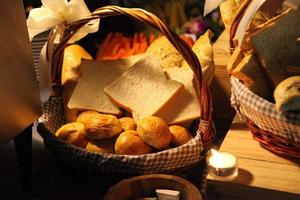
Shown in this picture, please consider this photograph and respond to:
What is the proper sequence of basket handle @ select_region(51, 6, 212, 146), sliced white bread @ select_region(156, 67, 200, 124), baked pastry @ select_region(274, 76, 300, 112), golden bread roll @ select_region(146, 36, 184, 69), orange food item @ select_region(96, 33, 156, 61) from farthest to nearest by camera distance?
orange food item @ select_region(96, 33, 156, 61) < golden bread roll @ select_region(146, 36, 184, 69) < sliced white bread @ select_region(156, 67, 200, 124) < basket handle @ select_region(51, 6, 212, 146) < baked pastry @ select_region(274, 76, 300, 112)

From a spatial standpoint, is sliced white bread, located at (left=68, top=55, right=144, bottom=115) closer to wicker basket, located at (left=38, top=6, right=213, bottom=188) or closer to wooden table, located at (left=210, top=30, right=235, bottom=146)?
wicker basket, located at (left=38, top=6, right=213, bottom=188)

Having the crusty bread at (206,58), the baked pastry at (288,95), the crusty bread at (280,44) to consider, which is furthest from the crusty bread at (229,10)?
the baked pastry at (288,95)

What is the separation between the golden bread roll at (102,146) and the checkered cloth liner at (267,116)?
26 centimetres

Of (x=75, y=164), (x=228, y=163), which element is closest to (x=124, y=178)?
(x=75, y=164)

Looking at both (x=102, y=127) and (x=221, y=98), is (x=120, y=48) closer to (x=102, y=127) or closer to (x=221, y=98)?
(x=221, y=98)

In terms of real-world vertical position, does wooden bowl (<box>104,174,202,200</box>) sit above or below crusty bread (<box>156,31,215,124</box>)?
below

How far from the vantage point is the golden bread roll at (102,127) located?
0.76m

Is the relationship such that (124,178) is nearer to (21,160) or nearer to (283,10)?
(21,160)

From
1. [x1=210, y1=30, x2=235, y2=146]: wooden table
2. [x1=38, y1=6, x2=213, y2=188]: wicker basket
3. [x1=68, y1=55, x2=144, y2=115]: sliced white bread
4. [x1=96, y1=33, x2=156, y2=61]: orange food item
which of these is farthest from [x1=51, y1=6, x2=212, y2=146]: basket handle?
[x1=96, y1=33, x2=156, y2=61]: orange food item

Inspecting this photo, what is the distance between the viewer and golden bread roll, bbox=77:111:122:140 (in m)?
0.76

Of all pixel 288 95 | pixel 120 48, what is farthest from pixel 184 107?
pixel 120 48

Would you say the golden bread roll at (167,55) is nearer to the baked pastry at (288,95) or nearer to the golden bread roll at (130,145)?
the golden bread roll at (130,145)

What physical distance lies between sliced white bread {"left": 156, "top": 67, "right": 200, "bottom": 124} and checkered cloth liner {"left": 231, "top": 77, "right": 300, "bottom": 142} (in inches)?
5.2

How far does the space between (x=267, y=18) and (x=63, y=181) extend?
1.69 feet
